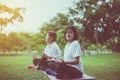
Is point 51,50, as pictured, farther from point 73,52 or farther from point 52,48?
point 73,52

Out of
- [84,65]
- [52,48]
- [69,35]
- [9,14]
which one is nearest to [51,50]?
[52,48]

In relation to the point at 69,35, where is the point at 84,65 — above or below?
below

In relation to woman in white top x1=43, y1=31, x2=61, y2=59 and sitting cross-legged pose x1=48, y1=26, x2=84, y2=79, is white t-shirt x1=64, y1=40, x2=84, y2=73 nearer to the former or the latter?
sitting cross-legged pose x1=48, y1=26, x2=84, y2=79

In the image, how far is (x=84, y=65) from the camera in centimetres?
488

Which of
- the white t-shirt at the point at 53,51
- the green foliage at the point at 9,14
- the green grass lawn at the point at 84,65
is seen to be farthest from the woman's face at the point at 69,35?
the green foliage at the point at 9,14

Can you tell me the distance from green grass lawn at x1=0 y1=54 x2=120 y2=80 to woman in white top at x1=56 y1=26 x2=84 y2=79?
0.30 m

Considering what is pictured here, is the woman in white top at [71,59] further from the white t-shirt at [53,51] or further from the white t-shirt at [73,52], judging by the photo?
the white t-shirt at [53,51]

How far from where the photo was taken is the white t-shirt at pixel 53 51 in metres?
4.80

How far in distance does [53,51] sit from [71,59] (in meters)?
0.35

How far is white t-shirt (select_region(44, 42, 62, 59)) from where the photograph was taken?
15.7 feet

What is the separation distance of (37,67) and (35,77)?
0.43 ft

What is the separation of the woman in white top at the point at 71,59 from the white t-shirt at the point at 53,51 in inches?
6.8

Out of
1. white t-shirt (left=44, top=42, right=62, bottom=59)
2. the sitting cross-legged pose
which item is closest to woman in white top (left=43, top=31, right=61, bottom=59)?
white t-shirt (left=44, top=42, right=62, bottom=59)

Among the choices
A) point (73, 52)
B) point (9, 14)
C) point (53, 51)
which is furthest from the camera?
point (9, 14)
